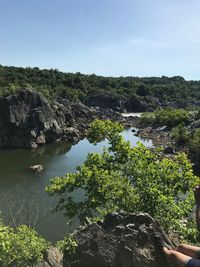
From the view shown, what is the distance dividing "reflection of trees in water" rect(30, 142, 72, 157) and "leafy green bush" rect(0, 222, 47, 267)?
70.4 m

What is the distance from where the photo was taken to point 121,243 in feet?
43.2

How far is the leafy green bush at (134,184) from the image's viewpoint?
1753cm

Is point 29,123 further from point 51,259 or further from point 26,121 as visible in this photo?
point 51,259

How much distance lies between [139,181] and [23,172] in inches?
1949

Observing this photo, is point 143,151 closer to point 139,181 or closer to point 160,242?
point 139,181

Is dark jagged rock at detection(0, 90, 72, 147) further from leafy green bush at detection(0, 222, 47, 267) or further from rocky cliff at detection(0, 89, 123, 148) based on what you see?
leafy green bush at detection(0, 222, 47, 267)

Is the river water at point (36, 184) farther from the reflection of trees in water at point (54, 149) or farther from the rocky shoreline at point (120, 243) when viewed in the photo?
the rocky shoreline at point (120, 243)

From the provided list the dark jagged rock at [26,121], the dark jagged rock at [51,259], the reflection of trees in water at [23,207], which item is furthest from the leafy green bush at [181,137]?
the dark jagged rock at [51,259]

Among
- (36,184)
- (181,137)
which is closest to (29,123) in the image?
(181,137)

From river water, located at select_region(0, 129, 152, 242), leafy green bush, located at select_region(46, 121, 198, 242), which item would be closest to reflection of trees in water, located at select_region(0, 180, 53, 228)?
river water, located at select_region(0, 129, 152, 242)

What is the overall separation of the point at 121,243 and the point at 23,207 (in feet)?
105

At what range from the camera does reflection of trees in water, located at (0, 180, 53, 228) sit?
3916cm

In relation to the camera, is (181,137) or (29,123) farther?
(181,137)

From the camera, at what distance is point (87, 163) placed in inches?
855
